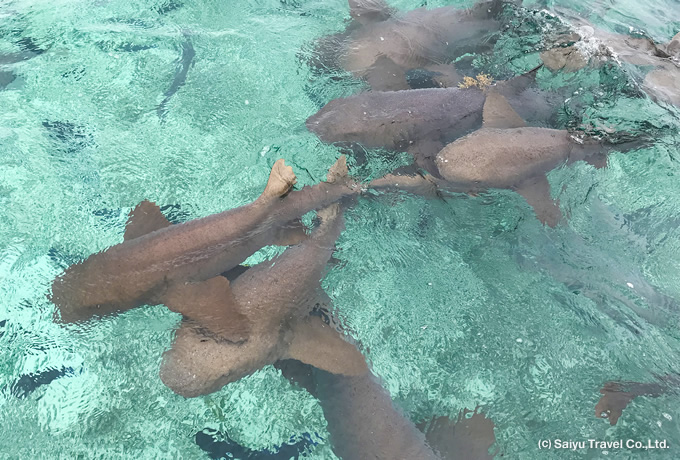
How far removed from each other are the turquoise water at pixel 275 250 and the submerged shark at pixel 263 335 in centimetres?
18

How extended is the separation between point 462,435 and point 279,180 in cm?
272

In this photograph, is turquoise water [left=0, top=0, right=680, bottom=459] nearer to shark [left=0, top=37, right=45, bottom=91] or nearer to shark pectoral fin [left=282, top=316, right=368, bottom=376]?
shark [left=0, top=37, right=45, bottom=91]

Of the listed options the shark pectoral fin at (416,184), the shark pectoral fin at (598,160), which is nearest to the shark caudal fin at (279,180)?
the shark pectoral fin at (416,184)

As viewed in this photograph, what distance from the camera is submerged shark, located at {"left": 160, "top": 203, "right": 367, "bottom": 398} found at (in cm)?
384

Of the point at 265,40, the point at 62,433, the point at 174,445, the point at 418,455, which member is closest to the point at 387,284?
the point at 418,455

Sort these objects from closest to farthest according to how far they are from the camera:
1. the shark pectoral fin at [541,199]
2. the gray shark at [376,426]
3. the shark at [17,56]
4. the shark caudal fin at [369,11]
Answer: the gray shark at [376,426] < the shark pectoral fin at [541,199] < the shark at [17,56] < the shark caudal fin at [369,11]

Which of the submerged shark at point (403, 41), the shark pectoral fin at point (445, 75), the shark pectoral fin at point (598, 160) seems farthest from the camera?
the submerged shark at point (403, 41)

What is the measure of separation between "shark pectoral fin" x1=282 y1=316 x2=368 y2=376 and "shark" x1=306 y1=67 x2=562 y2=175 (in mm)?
2399

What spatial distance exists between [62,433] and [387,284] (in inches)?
123

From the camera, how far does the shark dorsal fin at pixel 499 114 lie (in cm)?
594

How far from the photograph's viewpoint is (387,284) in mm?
4781

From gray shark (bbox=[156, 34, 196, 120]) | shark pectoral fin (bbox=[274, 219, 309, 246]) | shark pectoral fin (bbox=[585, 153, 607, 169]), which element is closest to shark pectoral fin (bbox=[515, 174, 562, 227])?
shark pectoral fin (bbox=[585, 153, 607, 169])

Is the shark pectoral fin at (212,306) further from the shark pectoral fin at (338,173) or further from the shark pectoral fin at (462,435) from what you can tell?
the shark pectoral fin at (462,435)

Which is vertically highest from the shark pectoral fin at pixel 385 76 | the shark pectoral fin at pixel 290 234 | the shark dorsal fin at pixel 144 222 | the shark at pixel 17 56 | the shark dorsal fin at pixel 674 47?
the shark dorsal fin at pixel 674 47
